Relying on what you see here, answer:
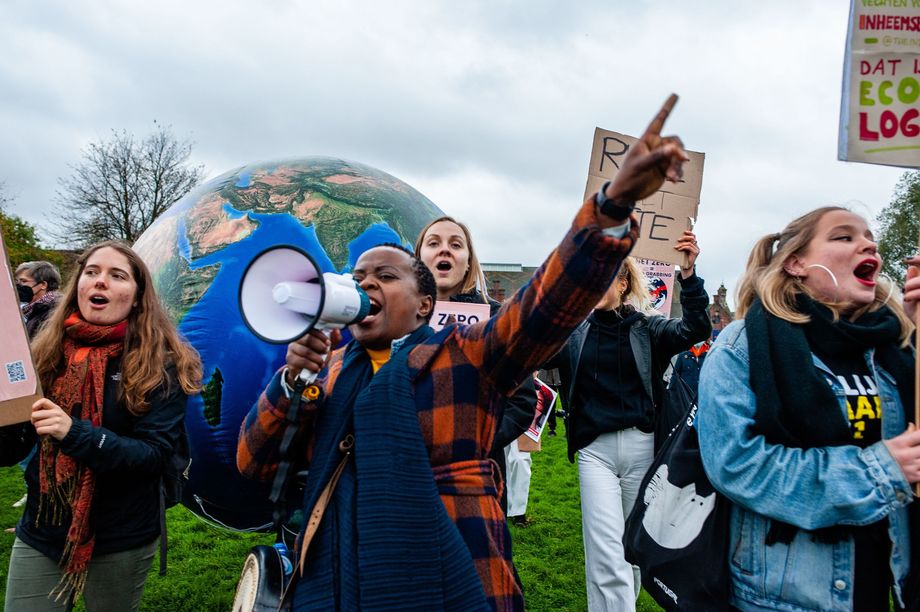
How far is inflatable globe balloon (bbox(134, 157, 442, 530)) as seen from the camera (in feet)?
10.5

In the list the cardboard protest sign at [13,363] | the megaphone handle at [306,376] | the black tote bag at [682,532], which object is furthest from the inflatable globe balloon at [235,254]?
the black tote bag at [682,532]

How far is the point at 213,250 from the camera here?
11.2 ft

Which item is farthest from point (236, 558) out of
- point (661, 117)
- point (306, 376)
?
point (661, 117)

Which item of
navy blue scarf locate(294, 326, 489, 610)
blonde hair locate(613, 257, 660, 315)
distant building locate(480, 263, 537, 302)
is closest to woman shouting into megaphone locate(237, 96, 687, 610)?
navy blue scarf locate(294, 326, 489, 610)

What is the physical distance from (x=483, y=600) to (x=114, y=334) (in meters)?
2.19

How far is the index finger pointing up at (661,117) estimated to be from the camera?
1298 mm

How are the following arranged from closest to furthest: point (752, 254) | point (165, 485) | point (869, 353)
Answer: point (869, 353) < point (752, 254) < point (165, 485)

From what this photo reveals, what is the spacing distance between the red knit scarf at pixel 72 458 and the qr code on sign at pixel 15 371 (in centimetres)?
20

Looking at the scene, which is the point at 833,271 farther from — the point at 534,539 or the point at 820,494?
the point at 534,539

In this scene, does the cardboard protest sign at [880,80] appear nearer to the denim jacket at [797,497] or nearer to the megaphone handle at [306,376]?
the denim jacket at [797,497]

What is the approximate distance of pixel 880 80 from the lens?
232cm

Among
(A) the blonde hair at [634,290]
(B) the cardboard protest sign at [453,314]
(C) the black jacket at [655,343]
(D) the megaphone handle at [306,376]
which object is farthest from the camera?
(A) the blonde hair at [634,290]

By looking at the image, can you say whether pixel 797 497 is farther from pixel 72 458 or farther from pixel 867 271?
pixel 72 458

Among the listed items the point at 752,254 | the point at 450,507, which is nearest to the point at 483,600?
the point at 450,507
